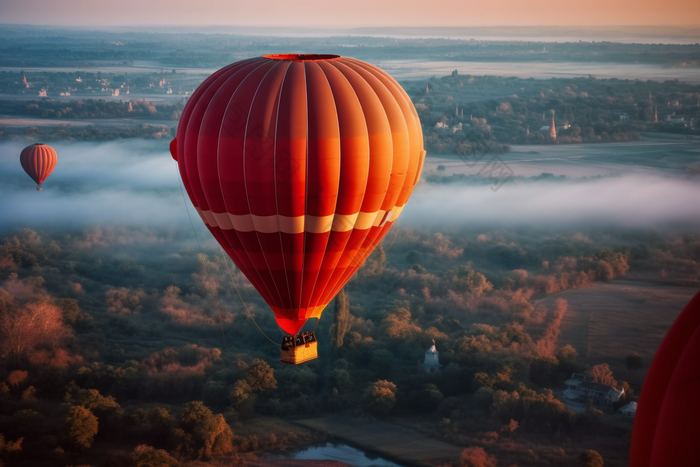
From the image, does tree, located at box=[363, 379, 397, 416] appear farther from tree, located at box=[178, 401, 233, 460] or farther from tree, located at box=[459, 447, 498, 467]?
tree, located at box=[178, 401, 233, 460]

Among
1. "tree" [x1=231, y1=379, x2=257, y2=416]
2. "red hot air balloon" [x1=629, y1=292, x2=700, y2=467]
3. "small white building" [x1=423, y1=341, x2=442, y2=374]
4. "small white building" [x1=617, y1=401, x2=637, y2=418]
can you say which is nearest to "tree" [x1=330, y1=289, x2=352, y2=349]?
"small white building" [x1=423, y1=341, x2=442, y2=374]

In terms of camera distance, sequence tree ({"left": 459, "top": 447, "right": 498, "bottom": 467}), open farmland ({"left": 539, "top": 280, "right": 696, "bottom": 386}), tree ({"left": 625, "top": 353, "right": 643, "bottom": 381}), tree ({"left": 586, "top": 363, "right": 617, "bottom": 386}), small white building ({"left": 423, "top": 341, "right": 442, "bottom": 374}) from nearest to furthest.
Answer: tree ({"left": 459, "top": 447, "right": 498, "bottom": 467})
tree ({"left": 586, "top": 363, "right": 617, "bottom": 386})
small white building ({"left": 423, "top": 341, "right": 442, "bottom": 374})
tree ({"left": 625, "top": 353, "right": 643, "bottom": 381})
open farmland ({"left": 539, "top": 280, "right": 696, "bottom": 386})

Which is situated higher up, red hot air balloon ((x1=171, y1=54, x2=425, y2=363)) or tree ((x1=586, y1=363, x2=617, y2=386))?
red hot air balloon ((x1=171, y1=54, x2=425, y2=363))

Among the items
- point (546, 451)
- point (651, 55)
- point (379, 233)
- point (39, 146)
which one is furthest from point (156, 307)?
point (651, 55)

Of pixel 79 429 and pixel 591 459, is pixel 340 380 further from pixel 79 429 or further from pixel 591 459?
pixel 79 429

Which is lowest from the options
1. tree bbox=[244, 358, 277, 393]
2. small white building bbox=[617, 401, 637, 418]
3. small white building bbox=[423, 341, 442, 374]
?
small white building bbox=[617, 401, 637, 418]
